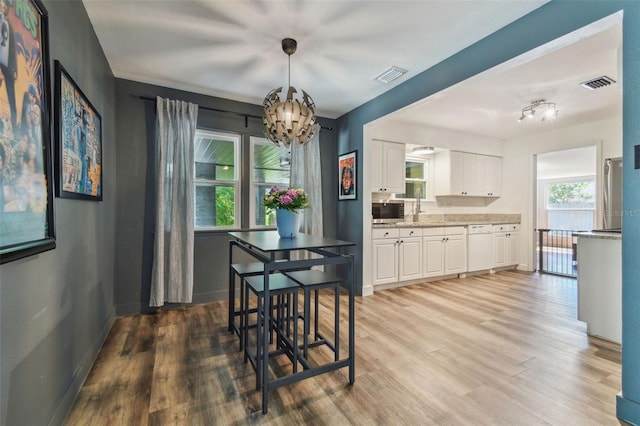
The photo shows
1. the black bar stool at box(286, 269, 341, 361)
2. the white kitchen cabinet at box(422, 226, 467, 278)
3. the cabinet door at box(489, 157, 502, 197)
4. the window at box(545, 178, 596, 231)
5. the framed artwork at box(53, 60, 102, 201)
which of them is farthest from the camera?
the window at box(545, 178, 596, 231)

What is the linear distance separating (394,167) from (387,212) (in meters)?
0.72

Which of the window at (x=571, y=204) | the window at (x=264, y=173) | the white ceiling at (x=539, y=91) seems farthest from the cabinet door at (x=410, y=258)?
the window at (x=571, y=204)

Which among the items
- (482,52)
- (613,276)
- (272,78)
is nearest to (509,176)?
(613,276)

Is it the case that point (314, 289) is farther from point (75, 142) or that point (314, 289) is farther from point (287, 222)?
point (75, 142)

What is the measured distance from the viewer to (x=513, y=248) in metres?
5.51

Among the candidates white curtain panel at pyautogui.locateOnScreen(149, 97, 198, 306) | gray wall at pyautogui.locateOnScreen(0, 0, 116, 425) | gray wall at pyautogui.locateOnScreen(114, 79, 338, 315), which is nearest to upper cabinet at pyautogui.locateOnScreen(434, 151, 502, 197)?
gray wall at pyautogui.locateOnScreen(114, 79, 338, 315)

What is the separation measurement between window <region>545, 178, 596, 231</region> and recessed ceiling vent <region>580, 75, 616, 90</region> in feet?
22.1

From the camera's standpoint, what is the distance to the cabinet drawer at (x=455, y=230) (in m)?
4.68

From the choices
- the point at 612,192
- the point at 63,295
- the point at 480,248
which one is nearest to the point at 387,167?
the point at 480,248

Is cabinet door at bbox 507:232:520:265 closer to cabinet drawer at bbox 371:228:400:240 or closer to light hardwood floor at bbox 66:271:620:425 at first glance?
light hardwood floor at bbox 66:271:620:425

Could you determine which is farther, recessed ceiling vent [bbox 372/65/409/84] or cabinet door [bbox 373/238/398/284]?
cabinet door [bbox 373/238/398/284]

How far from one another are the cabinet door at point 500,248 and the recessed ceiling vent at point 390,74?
369 cm

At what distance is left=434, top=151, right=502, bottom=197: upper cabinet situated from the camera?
522cm

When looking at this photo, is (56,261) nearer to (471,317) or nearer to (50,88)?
(50,88)
